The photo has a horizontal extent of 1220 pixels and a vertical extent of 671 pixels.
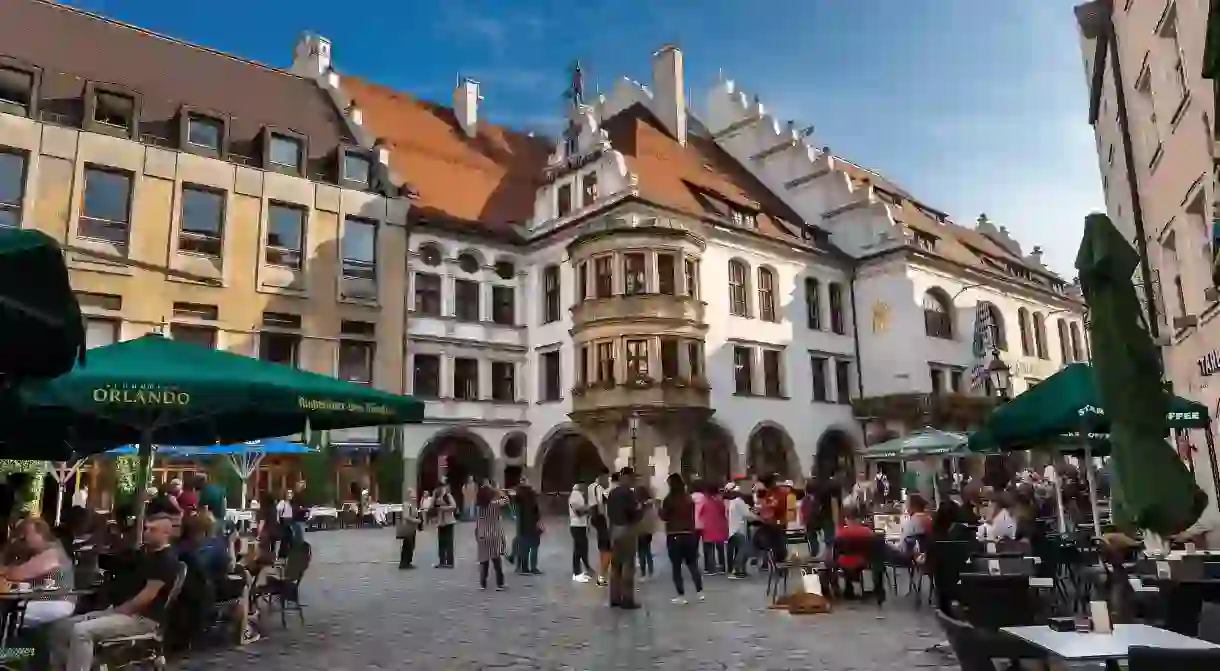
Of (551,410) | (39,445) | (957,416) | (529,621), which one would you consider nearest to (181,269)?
(551,410)

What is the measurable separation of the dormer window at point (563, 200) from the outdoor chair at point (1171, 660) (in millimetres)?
31118

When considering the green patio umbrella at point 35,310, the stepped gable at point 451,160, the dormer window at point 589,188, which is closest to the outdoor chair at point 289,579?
the green patio umbrella at point 35,310

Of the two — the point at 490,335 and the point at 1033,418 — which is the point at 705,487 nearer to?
the point at 1033,418

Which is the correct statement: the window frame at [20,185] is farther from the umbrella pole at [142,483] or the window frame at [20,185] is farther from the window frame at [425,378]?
the umbrella pole at [142,483]

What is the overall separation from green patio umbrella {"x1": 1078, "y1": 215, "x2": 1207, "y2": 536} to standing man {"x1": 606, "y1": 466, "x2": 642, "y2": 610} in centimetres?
556

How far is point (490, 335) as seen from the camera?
3328cm

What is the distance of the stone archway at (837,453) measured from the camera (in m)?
35.3

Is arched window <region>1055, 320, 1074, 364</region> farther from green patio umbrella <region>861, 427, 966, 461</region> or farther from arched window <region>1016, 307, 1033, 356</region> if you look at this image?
green patio umbrella <region>861, 427, 966, 461</region>

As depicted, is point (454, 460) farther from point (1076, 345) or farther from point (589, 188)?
point (1076, 345)

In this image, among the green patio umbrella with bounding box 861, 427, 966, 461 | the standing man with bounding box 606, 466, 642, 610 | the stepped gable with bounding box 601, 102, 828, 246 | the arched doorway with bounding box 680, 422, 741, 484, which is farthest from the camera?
the stepped gable with bounding box 601, 102, 828, 246

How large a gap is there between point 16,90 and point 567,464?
22.1m

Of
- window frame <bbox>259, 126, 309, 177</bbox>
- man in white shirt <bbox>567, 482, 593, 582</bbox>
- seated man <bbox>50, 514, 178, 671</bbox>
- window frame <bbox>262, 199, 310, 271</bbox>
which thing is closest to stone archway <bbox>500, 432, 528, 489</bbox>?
window frame <bbox>262, 199, 310, 271</bbox>

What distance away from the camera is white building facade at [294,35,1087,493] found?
30.2 metres

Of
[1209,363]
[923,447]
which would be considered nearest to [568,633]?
[1209,363]
